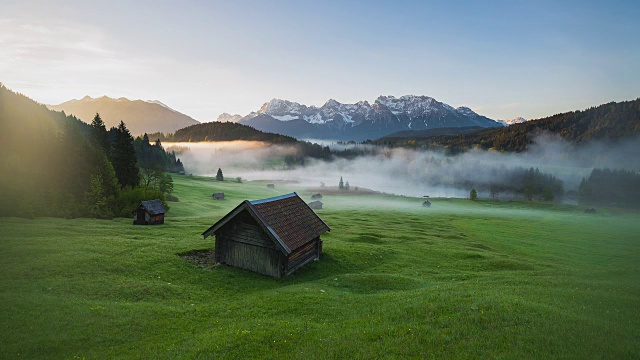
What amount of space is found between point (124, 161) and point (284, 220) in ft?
199

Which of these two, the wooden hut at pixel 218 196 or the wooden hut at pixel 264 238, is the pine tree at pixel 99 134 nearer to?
the wooden hut at pixel 218 196

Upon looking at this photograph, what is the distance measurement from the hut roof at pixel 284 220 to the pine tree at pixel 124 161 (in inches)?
2137

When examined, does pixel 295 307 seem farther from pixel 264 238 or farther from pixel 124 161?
pixel 124 161

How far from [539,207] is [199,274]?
152m

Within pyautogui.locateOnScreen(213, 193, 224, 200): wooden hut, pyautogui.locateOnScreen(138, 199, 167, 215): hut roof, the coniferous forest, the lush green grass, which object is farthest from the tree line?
the coniferous forest

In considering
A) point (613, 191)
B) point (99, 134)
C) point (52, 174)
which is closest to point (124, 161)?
point (99, 134)

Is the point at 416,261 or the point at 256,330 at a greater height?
the point at 256,330

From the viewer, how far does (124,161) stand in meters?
74.2

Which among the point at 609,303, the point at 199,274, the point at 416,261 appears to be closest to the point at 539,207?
the point at 416,261

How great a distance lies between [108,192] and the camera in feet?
204

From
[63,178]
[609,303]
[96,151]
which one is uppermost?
[96,151]

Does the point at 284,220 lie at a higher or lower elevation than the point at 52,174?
lower

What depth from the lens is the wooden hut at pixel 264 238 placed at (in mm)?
28859

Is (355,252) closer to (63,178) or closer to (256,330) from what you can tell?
(256,330)
